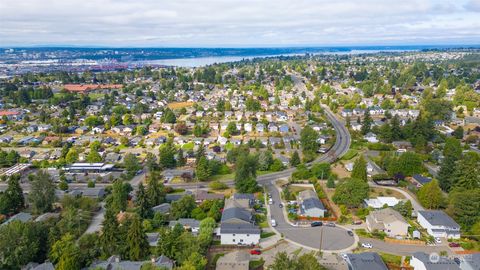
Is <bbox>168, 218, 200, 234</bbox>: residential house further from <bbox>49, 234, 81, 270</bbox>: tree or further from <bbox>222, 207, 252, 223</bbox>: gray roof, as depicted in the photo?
<bbox>49, 234, 81, 270</bbox>: tree

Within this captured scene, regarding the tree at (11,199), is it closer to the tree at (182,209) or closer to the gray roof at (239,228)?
the tree at (182,209)

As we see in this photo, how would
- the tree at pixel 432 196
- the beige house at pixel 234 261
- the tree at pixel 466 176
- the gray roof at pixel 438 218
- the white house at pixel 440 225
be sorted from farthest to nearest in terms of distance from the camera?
1. the tree at pixel 466 176
2. the tree at pixel 432 196
3. the gray roof at pixel 438 218
4. the white house at pixel 440 225
5. the beige house at pixel 234 261

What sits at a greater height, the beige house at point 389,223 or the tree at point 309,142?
the tree at point 309,142

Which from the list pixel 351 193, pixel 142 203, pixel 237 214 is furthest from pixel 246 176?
pixel 142 203

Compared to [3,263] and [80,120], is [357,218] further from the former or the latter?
[80,120]

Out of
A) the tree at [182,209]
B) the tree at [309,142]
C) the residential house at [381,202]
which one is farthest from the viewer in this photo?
the tree at [309,142]

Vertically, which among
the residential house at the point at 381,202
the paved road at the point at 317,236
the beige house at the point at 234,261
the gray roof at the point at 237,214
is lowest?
the paved road at the point at 317,236

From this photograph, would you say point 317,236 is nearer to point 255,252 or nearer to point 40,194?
point 255,252

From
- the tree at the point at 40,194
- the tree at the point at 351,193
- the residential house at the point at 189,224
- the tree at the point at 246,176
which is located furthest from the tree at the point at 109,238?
the tree at the point at 351,193
